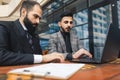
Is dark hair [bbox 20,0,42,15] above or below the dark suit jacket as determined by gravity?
above

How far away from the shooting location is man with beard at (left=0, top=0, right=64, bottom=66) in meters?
A: 1.37

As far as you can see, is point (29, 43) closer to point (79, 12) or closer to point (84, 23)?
point (84, 23)

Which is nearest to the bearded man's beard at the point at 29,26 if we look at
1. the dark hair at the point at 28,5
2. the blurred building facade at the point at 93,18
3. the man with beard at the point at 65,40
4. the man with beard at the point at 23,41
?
the man with beard at the point at 23,41

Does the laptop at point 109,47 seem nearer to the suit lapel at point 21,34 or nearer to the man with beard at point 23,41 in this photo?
the man with beard at point 23,41

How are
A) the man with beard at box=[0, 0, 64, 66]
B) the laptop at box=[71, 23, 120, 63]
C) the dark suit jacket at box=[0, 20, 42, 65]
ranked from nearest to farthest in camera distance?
the laptop at box=[71, 23, 120, 63] → the man with beard at box=[0, 0, 64, 66] → the dark suit jacket at box=[0, 20, 42, 65]

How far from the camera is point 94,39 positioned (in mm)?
5070

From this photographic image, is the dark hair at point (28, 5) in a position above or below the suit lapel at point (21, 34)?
above

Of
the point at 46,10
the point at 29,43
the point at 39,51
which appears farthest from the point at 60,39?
the point at 46,10

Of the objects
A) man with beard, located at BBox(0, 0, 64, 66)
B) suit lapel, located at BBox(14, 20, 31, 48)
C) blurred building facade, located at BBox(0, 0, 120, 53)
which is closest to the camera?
man with beard, located at BBox(0, 0, 64, 66)

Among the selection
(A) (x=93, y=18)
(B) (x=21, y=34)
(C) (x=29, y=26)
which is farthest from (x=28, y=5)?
(A) (x=93, y=18)

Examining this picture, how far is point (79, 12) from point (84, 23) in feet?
1.57

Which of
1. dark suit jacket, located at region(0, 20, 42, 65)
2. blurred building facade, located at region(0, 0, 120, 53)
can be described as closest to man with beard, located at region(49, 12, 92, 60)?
dark suit jacket, located at region(0, 20, 42, 65)

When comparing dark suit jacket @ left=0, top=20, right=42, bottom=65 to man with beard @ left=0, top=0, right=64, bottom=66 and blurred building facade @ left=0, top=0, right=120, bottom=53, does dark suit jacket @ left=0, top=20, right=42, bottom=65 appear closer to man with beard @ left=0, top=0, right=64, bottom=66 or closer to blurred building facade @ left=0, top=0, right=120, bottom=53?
man with beard @ left=0, top=0, right=64, bottom=66

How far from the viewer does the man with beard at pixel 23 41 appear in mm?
1367
